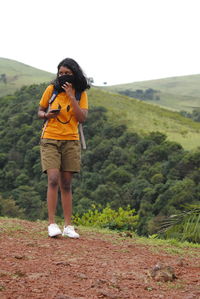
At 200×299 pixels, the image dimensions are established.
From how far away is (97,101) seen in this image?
6838 centimetres

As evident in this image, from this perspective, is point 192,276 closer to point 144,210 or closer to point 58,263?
point 58,263

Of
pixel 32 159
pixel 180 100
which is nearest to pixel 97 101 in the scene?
pixel 32 159

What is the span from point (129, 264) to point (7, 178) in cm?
5188

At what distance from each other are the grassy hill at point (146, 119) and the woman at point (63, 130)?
44682 millimetres

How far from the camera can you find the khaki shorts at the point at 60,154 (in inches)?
173

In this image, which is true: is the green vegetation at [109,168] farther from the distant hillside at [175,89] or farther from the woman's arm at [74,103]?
the distant hillside at [175,89]

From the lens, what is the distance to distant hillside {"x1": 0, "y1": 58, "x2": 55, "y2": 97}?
11039 cm

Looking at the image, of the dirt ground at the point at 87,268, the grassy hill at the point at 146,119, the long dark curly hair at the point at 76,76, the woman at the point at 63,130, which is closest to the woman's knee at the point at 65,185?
the woman at the point at 63,130

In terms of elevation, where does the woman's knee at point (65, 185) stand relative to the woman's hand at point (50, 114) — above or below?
below

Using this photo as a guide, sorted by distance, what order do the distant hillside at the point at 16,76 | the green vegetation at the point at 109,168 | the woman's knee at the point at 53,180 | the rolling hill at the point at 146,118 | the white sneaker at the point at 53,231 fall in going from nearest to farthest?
the white sneaker at the point at 53,231 < the woman's knee at the point at 53,180 < the green vegetation at the point at 109,168 < the rolling hill at the point at 146,118 < the distant hillside at the point at 16,76

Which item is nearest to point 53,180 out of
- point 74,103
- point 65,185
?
point 65,185

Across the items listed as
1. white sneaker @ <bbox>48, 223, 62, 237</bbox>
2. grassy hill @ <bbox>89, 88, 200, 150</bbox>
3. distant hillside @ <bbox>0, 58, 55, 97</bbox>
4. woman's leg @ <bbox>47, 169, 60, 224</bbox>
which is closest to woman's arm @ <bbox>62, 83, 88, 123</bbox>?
woman's leg @ <bbox>47, 169, 60, 224</bbox>

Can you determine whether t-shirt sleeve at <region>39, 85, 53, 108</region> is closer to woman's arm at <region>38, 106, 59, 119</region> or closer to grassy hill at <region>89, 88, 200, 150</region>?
woman's arm at <region>38, 106, 59, 119</region>

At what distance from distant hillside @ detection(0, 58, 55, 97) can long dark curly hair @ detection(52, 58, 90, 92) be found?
101 meters
